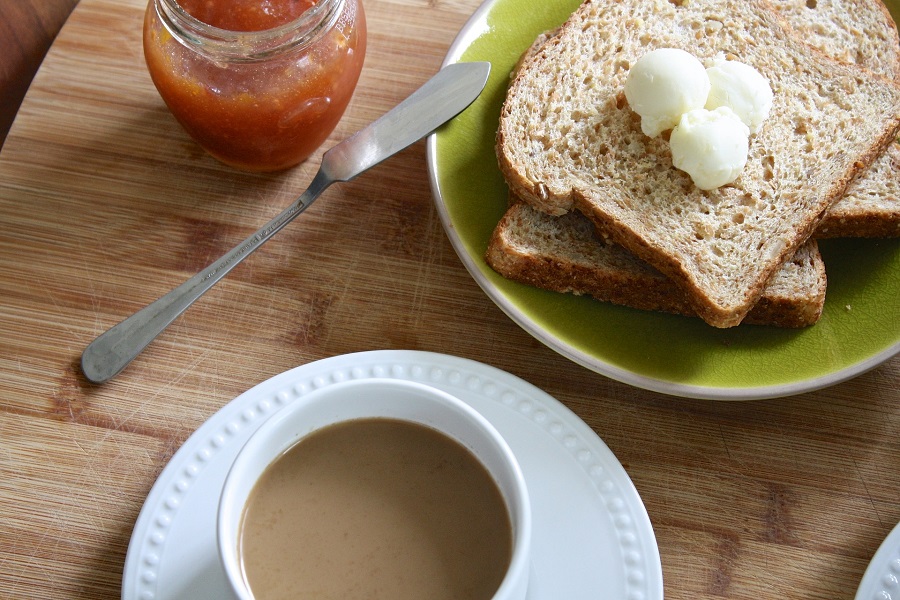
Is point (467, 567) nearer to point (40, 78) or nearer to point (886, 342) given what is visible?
point (886, 342)

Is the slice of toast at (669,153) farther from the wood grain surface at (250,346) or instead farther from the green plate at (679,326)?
the wood grain surface at (250,346)

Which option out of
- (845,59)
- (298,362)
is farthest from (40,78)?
(845,59)

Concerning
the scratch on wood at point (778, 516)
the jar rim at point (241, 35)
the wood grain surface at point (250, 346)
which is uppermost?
the jar rim at point (241, 35)

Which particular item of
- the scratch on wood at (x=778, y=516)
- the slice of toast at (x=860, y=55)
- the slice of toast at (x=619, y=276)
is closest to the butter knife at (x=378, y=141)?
the slice of toast at (x=860, y=55)

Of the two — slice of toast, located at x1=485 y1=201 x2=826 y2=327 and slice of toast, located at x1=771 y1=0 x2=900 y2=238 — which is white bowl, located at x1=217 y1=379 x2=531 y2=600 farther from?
slice of toast, located at x1=771 y1=0 x2=900 y2=238

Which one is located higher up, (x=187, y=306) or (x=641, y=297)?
(x=641, y=297)

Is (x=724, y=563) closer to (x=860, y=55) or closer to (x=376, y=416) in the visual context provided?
(x=376, y=416)
